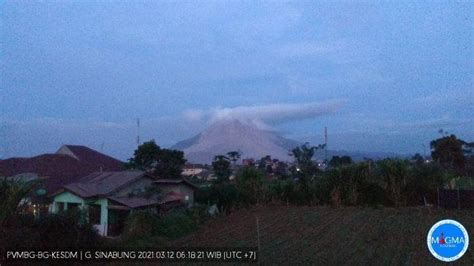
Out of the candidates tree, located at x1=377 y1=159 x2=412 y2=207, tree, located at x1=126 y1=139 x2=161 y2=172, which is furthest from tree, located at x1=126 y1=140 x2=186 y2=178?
tree, located at x1=377 y1=159 x2=412 y2=207

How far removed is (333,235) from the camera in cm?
1227

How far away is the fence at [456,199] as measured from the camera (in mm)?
17734

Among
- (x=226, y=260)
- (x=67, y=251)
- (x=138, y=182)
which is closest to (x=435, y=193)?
(x=138, y=182)

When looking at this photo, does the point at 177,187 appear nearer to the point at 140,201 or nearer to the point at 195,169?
the point at 140,201

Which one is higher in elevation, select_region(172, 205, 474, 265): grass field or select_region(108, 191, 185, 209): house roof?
select_region(108, 191, 185, 209): house roof

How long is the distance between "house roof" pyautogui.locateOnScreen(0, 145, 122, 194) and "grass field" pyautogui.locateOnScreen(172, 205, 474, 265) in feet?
29.0

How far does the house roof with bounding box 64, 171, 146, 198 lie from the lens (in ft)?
59.8

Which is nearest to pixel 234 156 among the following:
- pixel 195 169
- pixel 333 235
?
pixel 195 169

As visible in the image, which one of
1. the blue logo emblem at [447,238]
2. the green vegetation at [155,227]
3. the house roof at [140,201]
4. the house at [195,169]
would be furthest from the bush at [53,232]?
the house at [195,169]

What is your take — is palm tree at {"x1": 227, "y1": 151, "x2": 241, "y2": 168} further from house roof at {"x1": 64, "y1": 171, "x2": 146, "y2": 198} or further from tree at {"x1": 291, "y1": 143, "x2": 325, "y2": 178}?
house roof at {"x1": 64, "y1": 171, "x2": 146, "y2": 198}

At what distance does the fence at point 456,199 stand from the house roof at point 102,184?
11365 mm

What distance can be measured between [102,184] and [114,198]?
165 centimetres

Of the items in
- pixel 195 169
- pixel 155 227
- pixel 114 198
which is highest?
pixel 195 169

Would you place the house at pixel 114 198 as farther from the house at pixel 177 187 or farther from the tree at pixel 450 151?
the tree at pixel 450 151
